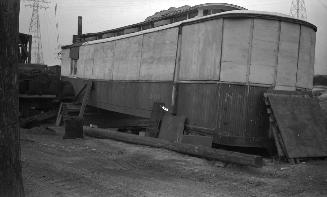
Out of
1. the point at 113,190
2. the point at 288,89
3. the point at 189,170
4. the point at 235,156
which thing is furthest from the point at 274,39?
the point at 113,190

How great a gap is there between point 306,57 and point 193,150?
4556mm

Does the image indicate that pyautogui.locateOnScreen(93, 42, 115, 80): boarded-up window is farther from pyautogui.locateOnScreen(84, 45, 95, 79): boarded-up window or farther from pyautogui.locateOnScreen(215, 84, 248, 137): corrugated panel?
pyautogui.locateOnScreen(215, 84, 248, 137): corrugated panel

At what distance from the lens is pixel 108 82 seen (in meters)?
18.4

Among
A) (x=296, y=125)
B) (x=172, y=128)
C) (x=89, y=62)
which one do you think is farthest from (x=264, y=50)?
(x=89, y=62)

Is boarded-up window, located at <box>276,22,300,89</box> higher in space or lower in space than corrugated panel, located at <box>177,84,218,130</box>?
higher

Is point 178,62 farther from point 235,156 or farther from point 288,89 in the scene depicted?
point 235,156

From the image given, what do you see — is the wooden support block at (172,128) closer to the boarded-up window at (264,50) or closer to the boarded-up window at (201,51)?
the boarded-up window at (201,51)

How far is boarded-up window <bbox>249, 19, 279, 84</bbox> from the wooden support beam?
2527mm

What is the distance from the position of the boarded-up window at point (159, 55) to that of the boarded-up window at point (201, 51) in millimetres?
577

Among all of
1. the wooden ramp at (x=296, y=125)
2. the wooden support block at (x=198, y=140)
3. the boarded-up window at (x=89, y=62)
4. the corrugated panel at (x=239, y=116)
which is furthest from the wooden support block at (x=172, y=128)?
the boarded-up window at (x=89, y=62)

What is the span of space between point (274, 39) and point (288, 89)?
1.55 meters

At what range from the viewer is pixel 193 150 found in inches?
413

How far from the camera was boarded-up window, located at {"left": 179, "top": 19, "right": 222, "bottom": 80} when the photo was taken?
→ 11.4 m

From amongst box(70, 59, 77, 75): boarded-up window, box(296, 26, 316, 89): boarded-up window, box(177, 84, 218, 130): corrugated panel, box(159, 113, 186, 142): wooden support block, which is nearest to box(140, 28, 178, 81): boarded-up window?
box(177, 84, 218, 130): corrugated panel
